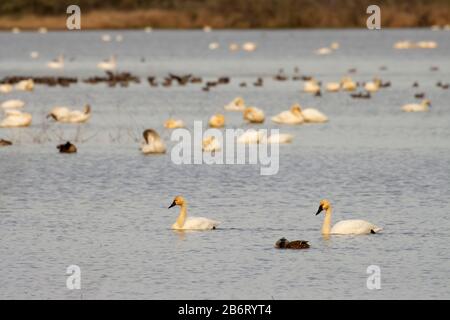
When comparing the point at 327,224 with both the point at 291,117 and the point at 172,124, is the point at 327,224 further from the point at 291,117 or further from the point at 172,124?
the point at 291,117

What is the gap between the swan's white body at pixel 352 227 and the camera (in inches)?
888

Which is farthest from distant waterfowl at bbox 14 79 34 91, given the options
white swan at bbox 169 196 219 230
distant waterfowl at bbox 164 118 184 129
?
white swan at bbox 169 196 219 230

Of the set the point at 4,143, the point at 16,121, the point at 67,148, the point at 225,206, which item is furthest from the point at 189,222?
the point at 16,121

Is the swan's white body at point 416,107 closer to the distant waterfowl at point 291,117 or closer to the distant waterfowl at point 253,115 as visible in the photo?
the distant waterfowl at point 291,117

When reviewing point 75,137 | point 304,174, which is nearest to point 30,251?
point 304,174

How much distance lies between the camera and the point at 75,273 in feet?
64.7

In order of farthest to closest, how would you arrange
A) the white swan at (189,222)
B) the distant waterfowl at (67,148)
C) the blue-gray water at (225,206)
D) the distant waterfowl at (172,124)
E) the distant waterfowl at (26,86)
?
the distant waterfowl at (26,86) → the distant waterfowl at (172,124) → the distant waterfowl at (67,148) → the white swan at (189,222) → the blue-gray water at (225,206)

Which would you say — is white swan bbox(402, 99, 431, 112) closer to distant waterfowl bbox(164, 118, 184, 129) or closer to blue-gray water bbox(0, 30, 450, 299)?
blue-gray water bbox(0, 30, 450, 299)

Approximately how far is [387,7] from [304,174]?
109548mm

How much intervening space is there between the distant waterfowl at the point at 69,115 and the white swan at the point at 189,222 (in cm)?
1938

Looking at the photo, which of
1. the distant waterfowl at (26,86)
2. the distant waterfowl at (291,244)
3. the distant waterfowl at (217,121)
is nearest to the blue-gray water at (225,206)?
the distant waterfowl at (291,244)

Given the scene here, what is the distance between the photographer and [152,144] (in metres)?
34.3

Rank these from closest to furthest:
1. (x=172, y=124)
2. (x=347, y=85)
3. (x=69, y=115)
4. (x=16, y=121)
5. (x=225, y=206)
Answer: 1. (x=225, y=206)
2. (x=172, y=124)
3. (x=16, y=121)
4. (x=69, y=115)
5. (x=347, y=85)

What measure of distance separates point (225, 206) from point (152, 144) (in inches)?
343
